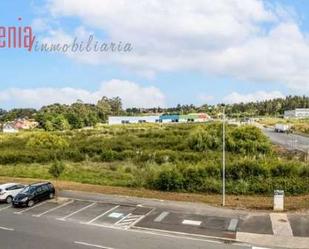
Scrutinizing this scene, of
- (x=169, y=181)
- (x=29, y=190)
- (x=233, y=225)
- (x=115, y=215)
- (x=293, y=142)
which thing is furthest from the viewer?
(x=293, y=142)

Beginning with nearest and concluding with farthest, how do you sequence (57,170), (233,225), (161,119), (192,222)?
(233,225) → (192,222) → (57,170) → (161,119)

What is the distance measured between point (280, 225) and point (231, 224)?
2.50m

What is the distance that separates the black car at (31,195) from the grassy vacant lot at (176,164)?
8022 millimetres

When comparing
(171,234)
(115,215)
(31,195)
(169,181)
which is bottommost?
(115,215)

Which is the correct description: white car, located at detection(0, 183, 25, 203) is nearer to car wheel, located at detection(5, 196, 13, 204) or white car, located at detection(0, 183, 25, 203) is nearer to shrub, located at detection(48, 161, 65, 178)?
car wheel, located at detection(5, 196, 13, 204)

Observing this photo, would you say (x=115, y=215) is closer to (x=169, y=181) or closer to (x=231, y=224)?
(x=231, y=224)

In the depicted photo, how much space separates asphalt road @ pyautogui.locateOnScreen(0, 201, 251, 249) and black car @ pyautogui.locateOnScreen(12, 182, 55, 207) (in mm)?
3937

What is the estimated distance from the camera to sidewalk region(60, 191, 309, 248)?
2107cm

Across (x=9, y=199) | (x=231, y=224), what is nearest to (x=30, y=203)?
(x=9, y=199)

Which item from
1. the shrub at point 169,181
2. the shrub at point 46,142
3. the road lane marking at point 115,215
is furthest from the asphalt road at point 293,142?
the road lane marking at point 115,215

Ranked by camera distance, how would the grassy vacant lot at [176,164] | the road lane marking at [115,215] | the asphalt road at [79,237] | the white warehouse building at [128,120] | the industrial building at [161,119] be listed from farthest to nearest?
the white warehouse building at [128,120] < the industrial building at [161,119] < the grassy vacant lot at [176,164] < the road lane marking at [115,215] < the asphalt road at [79,237]

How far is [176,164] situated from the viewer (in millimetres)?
47594

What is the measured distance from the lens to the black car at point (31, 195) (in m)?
30.2

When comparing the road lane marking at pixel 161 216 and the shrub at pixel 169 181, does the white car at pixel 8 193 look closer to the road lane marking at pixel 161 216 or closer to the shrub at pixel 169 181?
the shrub at pixel 169 181
